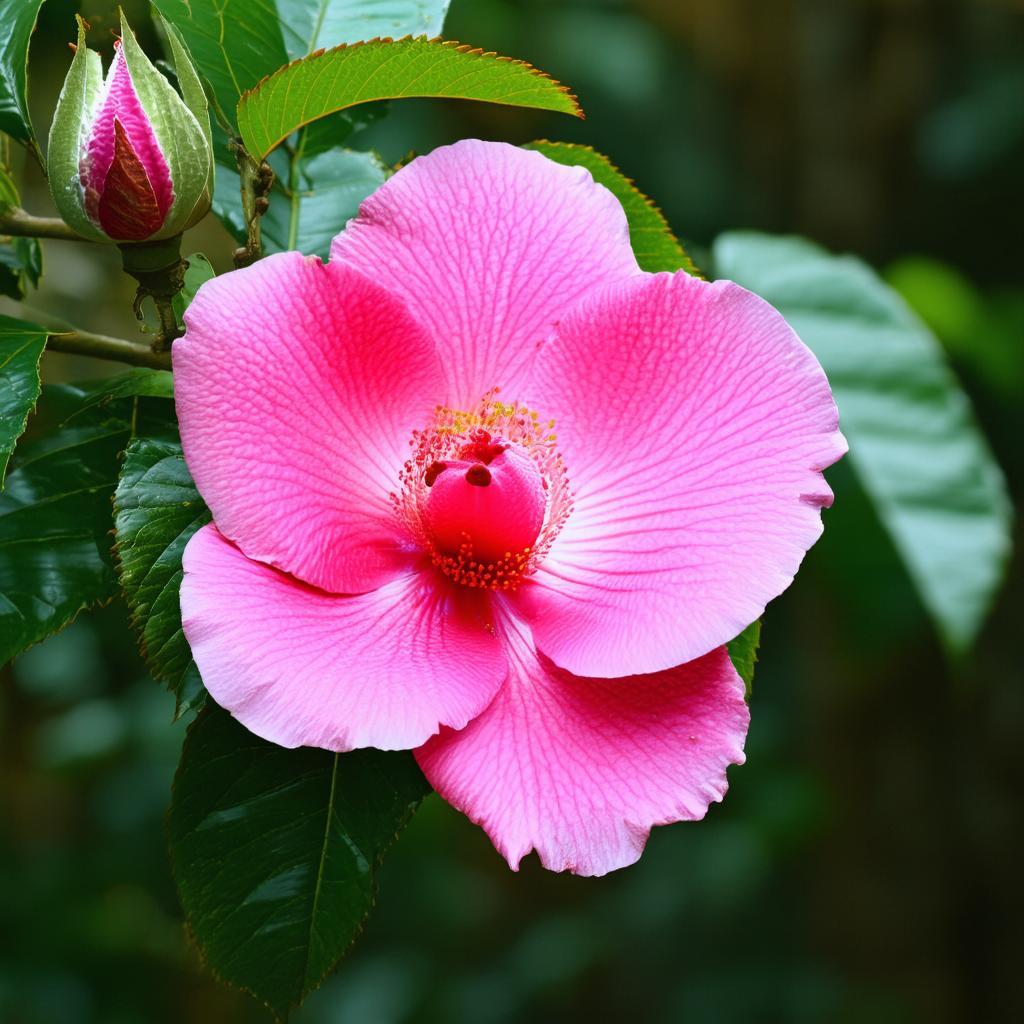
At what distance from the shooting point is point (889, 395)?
3.59 feet

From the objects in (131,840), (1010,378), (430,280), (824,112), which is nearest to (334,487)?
(430,280)

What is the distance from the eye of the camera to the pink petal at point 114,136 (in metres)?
0.52

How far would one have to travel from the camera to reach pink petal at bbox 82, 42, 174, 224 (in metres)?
0.52

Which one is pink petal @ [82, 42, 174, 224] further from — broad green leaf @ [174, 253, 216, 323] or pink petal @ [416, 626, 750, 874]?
pink petal @ [416, 626, 750, 874]

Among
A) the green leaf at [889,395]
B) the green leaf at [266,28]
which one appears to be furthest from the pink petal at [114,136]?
the green leaf at [889,395]

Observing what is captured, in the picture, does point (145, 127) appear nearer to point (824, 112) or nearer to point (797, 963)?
point (824, 112)

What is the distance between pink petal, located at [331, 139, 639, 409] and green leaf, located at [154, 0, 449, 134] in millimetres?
111

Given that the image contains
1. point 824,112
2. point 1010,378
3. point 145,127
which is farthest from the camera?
point 824,112

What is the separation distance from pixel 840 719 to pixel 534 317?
1.85 meters

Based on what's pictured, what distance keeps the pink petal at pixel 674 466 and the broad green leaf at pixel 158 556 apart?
18cm

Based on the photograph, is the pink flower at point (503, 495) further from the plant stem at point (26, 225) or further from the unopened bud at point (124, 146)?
the plant stem at point (26, 225)

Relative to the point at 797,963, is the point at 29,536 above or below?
above

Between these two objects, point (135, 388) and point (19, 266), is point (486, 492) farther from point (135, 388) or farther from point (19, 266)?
point (19, 266)

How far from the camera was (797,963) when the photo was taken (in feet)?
8.91
